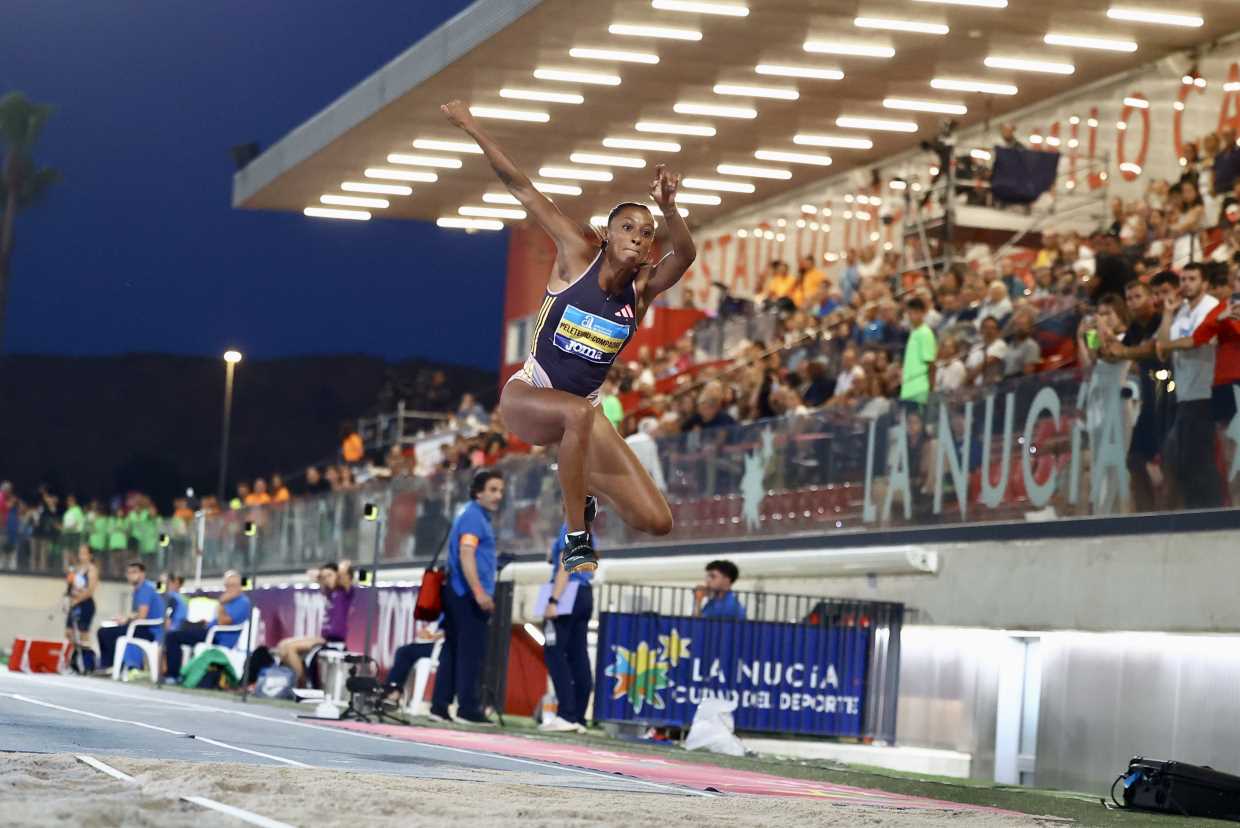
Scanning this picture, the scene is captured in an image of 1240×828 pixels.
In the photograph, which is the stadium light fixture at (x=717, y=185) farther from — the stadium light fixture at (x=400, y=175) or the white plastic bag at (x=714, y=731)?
the white plastic bag at (x=714, y=731)

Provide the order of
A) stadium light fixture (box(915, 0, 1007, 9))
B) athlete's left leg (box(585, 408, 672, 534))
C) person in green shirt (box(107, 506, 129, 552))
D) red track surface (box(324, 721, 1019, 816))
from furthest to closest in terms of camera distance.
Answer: person in green shirt (box(107, 506, 129, 552))
stadium light fixture (box(915, 0, 1007, 9))
red track surface (box(324, 721, 1019, 816))
athlete's left leg (box(585, 408, 672, 534))

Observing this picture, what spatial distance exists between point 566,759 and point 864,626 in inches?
218

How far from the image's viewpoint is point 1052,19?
23594 mm

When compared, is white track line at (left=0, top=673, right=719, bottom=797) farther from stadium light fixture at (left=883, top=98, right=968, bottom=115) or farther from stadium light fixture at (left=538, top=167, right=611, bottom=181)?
stadium light fixture at (left=538, top=167, right=611, bottom=181)

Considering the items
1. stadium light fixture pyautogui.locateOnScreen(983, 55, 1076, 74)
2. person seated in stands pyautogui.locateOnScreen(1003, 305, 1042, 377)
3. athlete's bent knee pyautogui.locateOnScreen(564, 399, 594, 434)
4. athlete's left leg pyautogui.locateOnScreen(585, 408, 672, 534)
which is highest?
stadium light fixture pyautogui.locateOnScreen(983, 55, 1076, 74)

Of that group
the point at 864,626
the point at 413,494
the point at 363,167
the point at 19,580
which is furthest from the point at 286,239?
the point at 864,626

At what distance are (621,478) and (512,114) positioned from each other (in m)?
19.5

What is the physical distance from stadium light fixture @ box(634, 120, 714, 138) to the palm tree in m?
48.9

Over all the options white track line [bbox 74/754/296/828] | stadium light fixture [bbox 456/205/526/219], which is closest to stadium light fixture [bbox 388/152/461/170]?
stadium light fixture [bbox 456/205/526/219]

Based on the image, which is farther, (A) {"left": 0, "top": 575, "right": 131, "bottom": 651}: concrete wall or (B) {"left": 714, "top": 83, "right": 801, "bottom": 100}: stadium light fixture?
(A) {"left": 0, "top": 575, "right": 131, "bottom": 651}: concrete wall

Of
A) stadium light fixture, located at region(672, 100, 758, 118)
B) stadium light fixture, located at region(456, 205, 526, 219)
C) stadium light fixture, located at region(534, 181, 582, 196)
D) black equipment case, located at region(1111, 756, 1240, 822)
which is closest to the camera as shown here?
black equipment case, located at region(1111, 756, 1240, 822)

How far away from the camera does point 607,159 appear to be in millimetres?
31328

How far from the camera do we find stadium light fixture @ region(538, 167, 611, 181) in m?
31.9

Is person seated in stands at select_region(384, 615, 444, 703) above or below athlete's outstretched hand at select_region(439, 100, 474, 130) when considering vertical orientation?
below
